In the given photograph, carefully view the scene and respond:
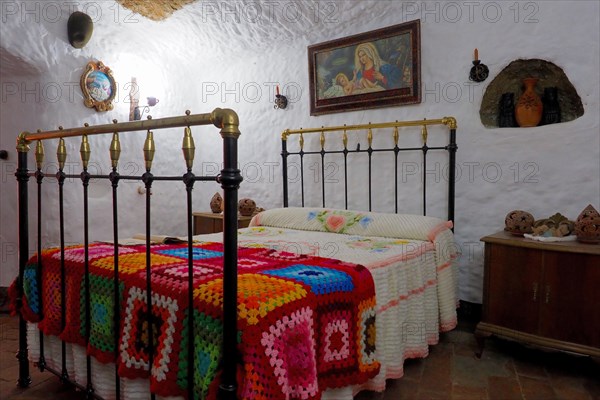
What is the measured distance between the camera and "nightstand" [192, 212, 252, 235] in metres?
3.53

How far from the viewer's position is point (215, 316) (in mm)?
1188

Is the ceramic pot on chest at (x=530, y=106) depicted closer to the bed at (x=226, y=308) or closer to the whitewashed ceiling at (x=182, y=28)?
the bed at (x=226, y=308)

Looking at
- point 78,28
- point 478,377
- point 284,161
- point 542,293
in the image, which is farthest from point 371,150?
point 78,28

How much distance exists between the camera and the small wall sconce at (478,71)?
8.84 feet

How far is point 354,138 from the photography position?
3.34 meters

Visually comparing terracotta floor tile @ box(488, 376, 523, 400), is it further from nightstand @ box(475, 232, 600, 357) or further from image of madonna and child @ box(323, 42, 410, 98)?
image of madonna and child @ box(323, 42, 410, 98)

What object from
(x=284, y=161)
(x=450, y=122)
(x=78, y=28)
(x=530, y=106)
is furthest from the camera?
(x=284, y=161)

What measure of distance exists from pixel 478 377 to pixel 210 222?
8.04 feet

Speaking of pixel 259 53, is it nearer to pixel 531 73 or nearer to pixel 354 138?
pixel 354 138

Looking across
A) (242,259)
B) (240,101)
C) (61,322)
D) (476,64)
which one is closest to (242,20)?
(240,101)

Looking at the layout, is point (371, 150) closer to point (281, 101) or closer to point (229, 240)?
point (281, 101)

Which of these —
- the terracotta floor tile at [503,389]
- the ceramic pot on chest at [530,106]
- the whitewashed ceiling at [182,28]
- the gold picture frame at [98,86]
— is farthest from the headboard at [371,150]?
the gold picture frame at [98,86]

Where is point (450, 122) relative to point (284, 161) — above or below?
above

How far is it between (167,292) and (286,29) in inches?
116
